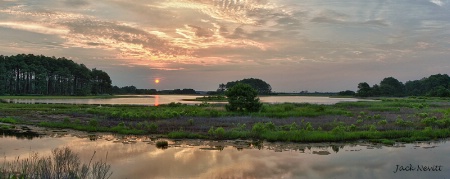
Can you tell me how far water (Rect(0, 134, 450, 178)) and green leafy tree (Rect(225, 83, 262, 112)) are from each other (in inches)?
858

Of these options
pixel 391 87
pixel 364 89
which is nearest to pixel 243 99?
pixel 364 89

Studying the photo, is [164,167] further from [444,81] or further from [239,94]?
[444,81]

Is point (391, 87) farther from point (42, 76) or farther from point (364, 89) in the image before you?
point (42, 76)

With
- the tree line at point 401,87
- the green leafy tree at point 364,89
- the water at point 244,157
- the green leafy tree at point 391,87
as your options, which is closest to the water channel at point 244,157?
the water at point 244,157

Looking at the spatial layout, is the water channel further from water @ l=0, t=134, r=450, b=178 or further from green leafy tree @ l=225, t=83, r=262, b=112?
green leafy tree @ l=225, t=83, r=262, b=112

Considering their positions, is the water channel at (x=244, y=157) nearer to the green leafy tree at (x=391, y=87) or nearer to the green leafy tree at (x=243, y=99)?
the green leafy tree at (x=243, y=99)

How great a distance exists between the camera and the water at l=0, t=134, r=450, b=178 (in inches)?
558

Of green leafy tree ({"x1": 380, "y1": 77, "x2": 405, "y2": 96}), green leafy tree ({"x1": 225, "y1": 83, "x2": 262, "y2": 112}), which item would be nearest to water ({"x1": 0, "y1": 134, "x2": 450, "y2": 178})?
green leafy tree ({"x1": 225, "y1": 83, "x2": 262, "y2": 112})

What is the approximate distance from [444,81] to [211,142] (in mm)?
159735

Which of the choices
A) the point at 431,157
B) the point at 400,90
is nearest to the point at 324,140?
the point at 431,157

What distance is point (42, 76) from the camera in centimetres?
11156

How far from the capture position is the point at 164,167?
14.9m

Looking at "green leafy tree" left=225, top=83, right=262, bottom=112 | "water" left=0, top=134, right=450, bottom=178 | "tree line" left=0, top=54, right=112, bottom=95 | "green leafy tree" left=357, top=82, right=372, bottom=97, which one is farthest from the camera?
"green leafy tree" left=357, top=82, right=372, bottom=97

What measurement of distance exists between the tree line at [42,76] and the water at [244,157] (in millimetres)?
93547
